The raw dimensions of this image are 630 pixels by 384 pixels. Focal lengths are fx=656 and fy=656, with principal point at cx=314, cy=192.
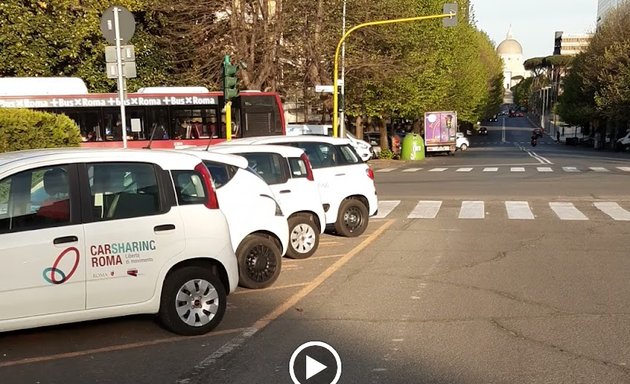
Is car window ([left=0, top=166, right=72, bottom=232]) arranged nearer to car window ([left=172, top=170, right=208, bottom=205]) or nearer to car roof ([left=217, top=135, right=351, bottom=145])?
car window ([left=172, top=170, right=208, bottom=205])

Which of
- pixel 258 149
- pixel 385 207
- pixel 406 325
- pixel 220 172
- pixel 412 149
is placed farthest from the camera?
pixel 412 149

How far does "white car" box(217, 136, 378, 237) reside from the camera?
1080cm

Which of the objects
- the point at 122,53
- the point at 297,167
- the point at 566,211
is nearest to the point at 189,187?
the point at 297,167

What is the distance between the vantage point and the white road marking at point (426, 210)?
13792 millimetres

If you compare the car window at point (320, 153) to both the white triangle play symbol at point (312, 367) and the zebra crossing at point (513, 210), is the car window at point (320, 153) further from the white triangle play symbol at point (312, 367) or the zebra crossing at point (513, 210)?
the white triangle play symbol at point (312, 367)

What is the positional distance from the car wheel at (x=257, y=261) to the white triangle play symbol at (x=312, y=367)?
2.33 m

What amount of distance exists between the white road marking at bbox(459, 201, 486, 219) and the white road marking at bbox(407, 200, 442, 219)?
566 mm

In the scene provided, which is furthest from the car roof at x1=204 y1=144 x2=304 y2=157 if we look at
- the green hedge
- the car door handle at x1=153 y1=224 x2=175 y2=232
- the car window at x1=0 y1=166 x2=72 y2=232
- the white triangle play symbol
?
the green hedge

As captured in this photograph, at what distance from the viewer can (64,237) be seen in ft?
16.7

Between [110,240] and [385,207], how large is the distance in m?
10.7

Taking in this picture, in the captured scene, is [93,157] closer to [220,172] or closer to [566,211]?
[220,172]

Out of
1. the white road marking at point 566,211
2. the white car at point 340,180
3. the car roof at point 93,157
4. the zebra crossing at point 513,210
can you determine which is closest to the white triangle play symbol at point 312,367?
the car roof at point 93,157

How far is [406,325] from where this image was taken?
600 centimetres

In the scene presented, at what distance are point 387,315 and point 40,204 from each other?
10.8 feet
